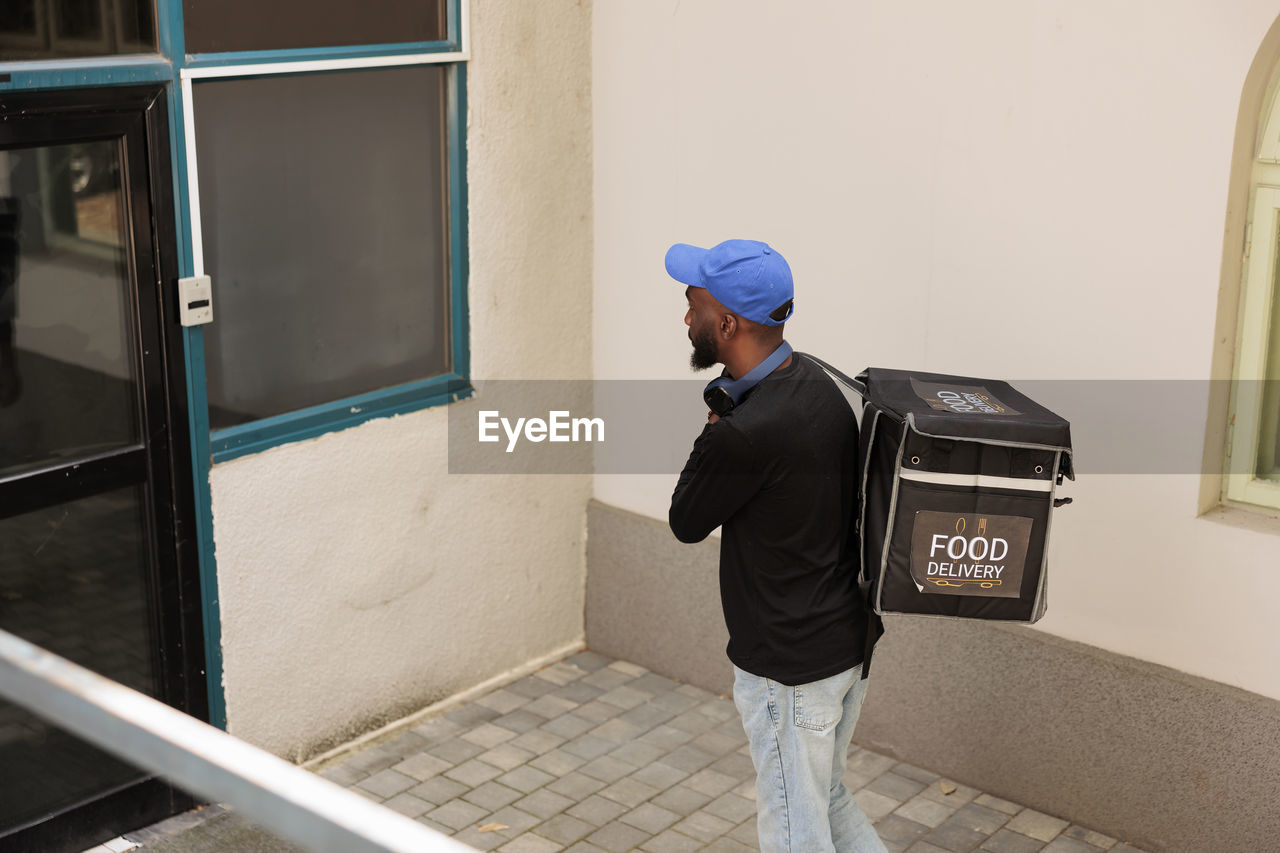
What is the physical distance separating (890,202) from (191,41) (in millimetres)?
2526

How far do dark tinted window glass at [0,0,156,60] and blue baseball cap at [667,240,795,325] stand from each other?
6.70 ft

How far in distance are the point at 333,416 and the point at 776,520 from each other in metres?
2.20

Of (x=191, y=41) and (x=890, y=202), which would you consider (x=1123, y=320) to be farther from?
(x=191, y=41)

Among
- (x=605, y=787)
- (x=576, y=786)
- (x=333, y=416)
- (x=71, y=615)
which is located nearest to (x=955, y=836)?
(x=605, y=787)

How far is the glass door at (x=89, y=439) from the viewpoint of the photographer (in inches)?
164

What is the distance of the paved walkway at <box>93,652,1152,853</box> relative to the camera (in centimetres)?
481

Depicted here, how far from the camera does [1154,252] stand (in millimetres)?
4422

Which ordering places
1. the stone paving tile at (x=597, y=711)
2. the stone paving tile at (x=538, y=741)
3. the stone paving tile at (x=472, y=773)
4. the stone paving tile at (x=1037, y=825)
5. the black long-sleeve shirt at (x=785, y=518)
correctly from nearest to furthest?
the black long-sleeve shirt at (x=785, y=518), the stone paving tile at (x=1037, y=825), the stone paving tile at (x=472, y=773), the stone paving tile at (x=538, y=741), the stone paving tile at (x=597, y=711)

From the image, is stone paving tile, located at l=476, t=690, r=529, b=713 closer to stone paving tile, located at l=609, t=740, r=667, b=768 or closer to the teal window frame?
stone paving tile, located at l=609, t=740, r=667, b=768

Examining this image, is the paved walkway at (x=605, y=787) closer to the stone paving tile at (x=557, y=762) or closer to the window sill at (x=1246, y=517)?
the stone paving tile at (x=557, y=762)

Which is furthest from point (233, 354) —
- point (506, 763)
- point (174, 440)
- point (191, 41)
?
point (506, 763)

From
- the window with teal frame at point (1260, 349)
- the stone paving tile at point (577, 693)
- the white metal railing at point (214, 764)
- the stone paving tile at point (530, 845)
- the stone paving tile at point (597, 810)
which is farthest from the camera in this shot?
the stone paving tile at point (577, 693)

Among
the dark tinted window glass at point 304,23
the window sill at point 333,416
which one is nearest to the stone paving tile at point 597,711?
the window sill at point 333,416

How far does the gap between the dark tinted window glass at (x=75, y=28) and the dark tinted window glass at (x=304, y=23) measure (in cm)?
17
